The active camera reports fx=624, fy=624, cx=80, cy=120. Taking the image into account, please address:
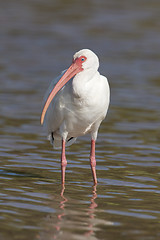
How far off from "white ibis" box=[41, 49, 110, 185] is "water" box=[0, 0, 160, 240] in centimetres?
69

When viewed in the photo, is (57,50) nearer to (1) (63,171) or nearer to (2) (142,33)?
(2) (142,33)

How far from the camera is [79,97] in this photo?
805 centimetres

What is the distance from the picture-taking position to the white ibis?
8094 millimetres

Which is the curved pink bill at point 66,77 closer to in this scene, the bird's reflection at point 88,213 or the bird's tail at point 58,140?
the bird's tail at point 58,140

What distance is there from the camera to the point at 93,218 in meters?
6.77

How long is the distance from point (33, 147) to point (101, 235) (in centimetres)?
456

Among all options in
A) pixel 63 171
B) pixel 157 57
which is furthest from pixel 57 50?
pixel 63 171

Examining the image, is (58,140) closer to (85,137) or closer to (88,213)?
(85,137)

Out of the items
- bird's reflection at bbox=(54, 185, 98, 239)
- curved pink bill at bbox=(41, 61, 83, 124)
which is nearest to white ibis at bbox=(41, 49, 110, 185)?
curved pink bill at bbox=(41, 61, 83, 124)

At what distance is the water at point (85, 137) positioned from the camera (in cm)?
669

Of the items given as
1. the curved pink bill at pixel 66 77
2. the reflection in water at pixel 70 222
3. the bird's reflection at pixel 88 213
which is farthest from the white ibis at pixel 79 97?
the reflection in water at pixel 70 222

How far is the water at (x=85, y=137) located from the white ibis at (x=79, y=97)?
0.69m

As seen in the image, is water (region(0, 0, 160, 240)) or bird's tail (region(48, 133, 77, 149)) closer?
water (region(0, 0, 160, 240))

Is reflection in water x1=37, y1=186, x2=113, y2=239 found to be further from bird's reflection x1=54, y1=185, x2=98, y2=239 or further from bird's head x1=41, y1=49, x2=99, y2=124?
bird's head x1=41, y1=49, x2=99, y2=124
